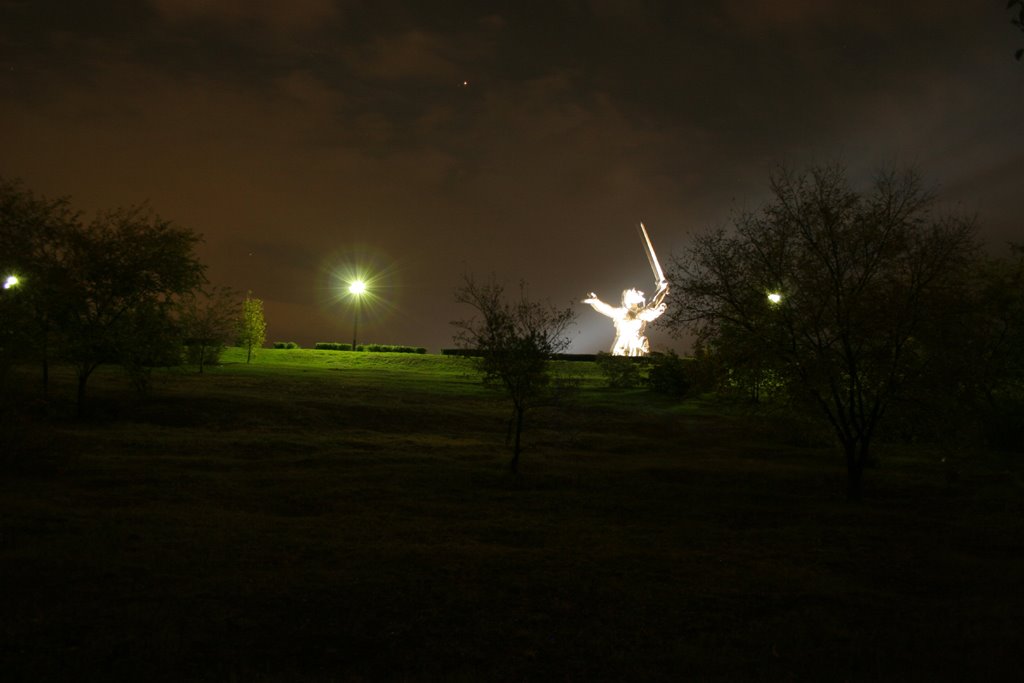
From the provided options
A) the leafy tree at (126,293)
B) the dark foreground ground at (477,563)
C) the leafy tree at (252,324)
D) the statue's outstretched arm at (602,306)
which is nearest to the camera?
the dark foreground ground at (477,563)

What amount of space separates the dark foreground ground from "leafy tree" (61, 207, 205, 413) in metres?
3.03

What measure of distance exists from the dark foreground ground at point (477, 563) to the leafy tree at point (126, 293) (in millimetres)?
3034

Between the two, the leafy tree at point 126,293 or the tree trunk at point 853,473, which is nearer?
the tree trunk at point 853,473

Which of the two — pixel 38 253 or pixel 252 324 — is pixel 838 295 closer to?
pixel 38 253

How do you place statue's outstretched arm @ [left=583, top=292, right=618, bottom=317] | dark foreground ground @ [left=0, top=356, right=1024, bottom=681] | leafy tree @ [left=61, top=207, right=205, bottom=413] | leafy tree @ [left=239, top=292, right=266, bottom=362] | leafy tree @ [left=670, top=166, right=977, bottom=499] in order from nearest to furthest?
dark foreground ground @ [left=0, top=356, right=1024, bottom=681] → leafy tree @ [left=670, top=166, right=977, bottom=499] → leafy tree @ [left=61, top=207, right=205, bottom=413] → leafy tree @ [left=239, top=292, right=266, bottom=362] → statue's outstretched arm @ [left=583, top=292, right=618, bottom=317]

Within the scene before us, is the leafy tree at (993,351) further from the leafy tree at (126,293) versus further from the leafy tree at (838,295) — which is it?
the leafy tree at (126,293)

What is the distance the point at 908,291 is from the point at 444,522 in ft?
41.6

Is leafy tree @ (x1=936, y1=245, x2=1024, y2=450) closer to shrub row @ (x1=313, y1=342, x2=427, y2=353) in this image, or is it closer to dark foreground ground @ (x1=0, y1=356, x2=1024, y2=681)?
dark foreground ground @ (x1=0, y1=356, x2=1024, y2=681)

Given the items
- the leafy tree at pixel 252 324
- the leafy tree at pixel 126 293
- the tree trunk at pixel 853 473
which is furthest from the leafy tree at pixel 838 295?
the leafy tree at pixel 252 324

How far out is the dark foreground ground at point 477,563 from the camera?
307 inches

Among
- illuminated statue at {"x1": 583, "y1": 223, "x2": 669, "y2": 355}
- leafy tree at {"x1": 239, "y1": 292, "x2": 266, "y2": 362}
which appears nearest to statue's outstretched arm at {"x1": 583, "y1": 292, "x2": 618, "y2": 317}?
illuminated statue at {"x1": 583, "y1": 223, "x2": 669, "y2": 355}

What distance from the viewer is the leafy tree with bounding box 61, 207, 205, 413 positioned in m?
28.4

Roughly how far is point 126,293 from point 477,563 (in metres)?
24.6

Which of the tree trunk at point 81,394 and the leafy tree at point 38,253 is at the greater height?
the leafy tree at point 38,253
